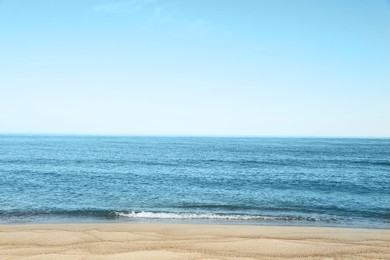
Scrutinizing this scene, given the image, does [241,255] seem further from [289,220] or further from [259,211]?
[259,211]

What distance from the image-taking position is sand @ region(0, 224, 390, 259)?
10.1 metres

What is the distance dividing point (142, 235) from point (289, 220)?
9.03m

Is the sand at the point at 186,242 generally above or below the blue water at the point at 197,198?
above

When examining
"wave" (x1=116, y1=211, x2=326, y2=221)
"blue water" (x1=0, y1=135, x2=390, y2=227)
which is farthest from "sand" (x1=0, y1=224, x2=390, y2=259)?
"blue water" (x1=0, y1=135, x2=390, y2=227)

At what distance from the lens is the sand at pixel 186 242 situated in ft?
33.2

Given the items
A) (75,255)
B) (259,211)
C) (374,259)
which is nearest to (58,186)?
(259,211)

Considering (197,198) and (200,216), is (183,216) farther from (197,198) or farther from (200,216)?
(197,198)

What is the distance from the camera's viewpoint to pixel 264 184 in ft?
102

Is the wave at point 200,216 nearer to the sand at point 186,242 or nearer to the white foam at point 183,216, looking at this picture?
the white foam at point 183,216

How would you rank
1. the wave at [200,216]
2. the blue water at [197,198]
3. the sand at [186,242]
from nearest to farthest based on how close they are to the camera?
the sand at [186,242] < the wave at [200,216] < the blue water at [197,198]

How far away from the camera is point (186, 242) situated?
11477 millimetres

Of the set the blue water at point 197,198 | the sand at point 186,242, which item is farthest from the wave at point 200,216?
the sand at point 186,242

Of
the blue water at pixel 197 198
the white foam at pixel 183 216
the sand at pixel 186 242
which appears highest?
the sand at pixel 186 242

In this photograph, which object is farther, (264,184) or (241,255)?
(264,184)
